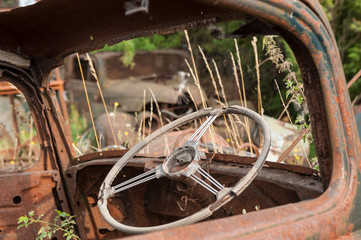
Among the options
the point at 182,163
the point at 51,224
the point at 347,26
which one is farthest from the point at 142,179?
the point at 347,26

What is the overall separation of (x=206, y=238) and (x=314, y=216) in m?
0.38

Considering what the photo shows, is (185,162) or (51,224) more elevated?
(185,162)

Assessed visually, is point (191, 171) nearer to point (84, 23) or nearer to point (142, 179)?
point (142, 179)

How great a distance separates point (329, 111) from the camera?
55.9 inches

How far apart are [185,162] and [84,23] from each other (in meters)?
0.87

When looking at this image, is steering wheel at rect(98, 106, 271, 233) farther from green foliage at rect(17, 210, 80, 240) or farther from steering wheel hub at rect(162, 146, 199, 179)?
green foliage at rect(17, 210, 80, 240)

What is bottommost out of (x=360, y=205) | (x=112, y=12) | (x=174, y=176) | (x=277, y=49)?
(x=360, y=205)

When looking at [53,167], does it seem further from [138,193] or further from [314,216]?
[314,216]

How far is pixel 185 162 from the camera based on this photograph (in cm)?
186

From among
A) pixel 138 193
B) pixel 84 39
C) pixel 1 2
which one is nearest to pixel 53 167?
pixel 138 193

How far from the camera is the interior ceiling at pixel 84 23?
5.57 ft

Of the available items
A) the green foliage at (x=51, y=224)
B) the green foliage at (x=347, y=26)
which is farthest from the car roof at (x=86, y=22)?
the green foliage at (x=347, y=26)

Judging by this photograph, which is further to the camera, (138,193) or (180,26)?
(138,193)

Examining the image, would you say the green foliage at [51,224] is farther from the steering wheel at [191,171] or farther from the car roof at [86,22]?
the car roof at [86,22]
